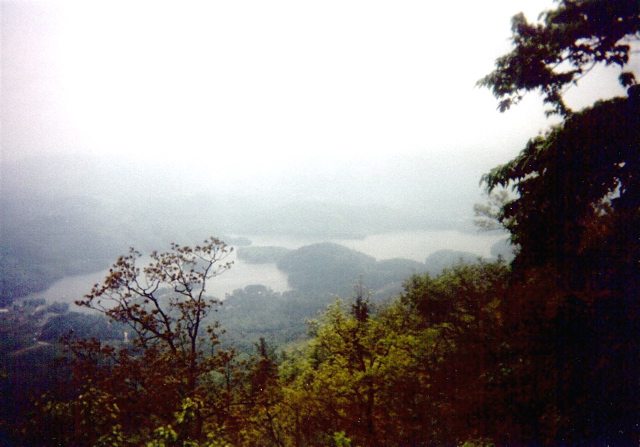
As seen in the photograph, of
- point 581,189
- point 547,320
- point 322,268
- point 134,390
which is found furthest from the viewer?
point 322,268

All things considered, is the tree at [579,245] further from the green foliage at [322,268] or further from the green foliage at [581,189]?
the green foliage at [322,268]

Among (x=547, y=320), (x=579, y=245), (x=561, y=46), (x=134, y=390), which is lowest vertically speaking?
(x=134, y=390)

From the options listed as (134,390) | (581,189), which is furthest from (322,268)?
(581,189)

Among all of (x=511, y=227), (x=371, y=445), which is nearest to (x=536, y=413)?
(x=511, y=227)

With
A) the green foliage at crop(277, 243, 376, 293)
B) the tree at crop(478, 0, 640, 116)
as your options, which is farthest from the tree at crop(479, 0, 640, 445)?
the green foliage at crop(277, 243, 376, 293)

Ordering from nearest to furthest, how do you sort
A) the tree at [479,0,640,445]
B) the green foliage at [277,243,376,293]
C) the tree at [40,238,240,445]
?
1. the tree at [479,0,640,445]
2. the tree at [40,238,240,445]
3. the green foliage at [277,243,376,293]

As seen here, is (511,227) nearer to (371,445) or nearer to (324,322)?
(324,322)

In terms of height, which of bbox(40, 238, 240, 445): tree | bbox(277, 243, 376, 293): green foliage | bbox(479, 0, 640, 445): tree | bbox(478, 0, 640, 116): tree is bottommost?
bbox(277, 243, 376, 293): green foliage

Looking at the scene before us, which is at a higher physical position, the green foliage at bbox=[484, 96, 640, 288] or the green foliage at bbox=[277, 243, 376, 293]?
the green foliage at bbox=[484, 96, 640, 288]

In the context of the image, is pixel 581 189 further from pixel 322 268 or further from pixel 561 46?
pixel 322 268

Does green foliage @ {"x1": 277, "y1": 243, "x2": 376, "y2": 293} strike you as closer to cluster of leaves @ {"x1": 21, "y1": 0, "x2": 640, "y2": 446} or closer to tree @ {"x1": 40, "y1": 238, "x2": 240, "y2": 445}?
tree @ {"x1": 40, "y1": 238, "x2": 240, "y2": 445}

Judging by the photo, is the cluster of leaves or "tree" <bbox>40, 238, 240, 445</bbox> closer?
the cluster of leaves
